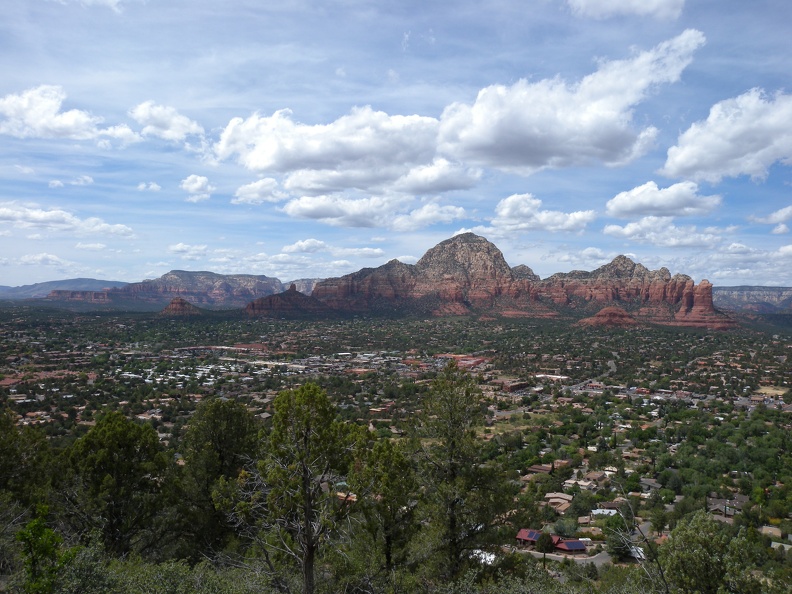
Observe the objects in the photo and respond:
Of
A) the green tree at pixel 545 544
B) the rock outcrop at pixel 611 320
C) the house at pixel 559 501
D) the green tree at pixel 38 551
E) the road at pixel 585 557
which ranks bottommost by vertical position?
the house at pixel 559 501

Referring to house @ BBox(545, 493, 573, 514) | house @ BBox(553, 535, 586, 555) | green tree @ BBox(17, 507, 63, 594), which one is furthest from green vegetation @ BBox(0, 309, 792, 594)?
house @ BBox(553, 535, 586, 555)

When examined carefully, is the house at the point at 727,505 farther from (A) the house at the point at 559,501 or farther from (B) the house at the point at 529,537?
(B) the house at the point at 529,537

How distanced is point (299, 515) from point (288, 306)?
533 feet

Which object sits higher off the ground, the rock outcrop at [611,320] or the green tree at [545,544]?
the rock outcrop at [611,320]

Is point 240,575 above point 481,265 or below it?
below

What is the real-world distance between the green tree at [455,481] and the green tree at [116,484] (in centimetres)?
A: 750

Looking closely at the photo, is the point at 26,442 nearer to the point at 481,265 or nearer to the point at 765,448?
the point at 765,448

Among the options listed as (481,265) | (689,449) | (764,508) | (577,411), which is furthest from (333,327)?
(764,508)

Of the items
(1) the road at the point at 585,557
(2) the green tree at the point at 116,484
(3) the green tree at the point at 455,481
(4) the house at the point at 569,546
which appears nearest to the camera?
(3) the green tree at the point at 455,481

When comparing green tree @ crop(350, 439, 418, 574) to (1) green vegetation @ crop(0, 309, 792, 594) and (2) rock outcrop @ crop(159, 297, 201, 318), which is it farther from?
(2) rock outcrop @ crop(159, 297, 201, 318)

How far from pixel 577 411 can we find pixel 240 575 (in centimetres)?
4859

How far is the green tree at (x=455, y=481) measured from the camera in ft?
38.5

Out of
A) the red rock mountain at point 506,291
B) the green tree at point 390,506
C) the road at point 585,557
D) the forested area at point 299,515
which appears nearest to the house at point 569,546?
the road at point 585,557

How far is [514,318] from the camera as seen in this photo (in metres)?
159
